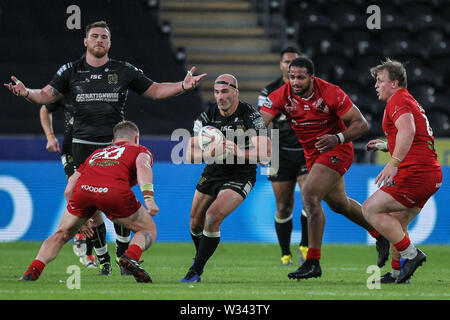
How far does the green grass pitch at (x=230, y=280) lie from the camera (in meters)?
6.38

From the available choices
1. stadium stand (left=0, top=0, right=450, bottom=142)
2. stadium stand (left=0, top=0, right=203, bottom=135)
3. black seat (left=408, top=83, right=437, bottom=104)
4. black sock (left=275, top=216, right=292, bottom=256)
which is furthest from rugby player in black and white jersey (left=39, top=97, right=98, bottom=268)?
black seat (left=408, top=83, right=437, bottom=104)

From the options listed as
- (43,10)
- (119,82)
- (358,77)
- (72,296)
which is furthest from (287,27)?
(72,296)

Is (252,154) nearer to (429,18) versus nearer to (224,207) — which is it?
(224,207)

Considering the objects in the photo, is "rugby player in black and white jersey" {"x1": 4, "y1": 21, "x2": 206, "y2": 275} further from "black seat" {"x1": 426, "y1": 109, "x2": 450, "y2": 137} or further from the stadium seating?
the stadium seating

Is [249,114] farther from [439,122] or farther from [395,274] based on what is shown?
[439,122]

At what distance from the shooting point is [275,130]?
34.7 feet

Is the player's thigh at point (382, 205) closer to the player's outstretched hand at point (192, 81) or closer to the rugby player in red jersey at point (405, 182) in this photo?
the rugby player in red jersey at point (405, 182)

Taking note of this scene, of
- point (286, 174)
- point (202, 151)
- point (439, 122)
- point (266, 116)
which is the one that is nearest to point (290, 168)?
point (286, 174)

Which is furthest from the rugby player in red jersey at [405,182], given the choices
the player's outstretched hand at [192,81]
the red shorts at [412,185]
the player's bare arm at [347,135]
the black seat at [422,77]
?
the black seat at [422,77]

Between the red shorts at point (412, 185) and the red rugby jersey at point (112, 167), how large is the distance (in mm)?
2243

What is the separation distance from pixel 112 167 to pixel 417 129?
268cm

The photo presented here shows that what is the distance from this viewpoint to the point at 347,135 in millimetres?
8039

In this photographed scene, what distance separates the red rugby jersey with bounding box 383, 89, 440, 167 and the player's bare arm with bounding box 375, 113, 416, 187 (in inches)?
5.3
